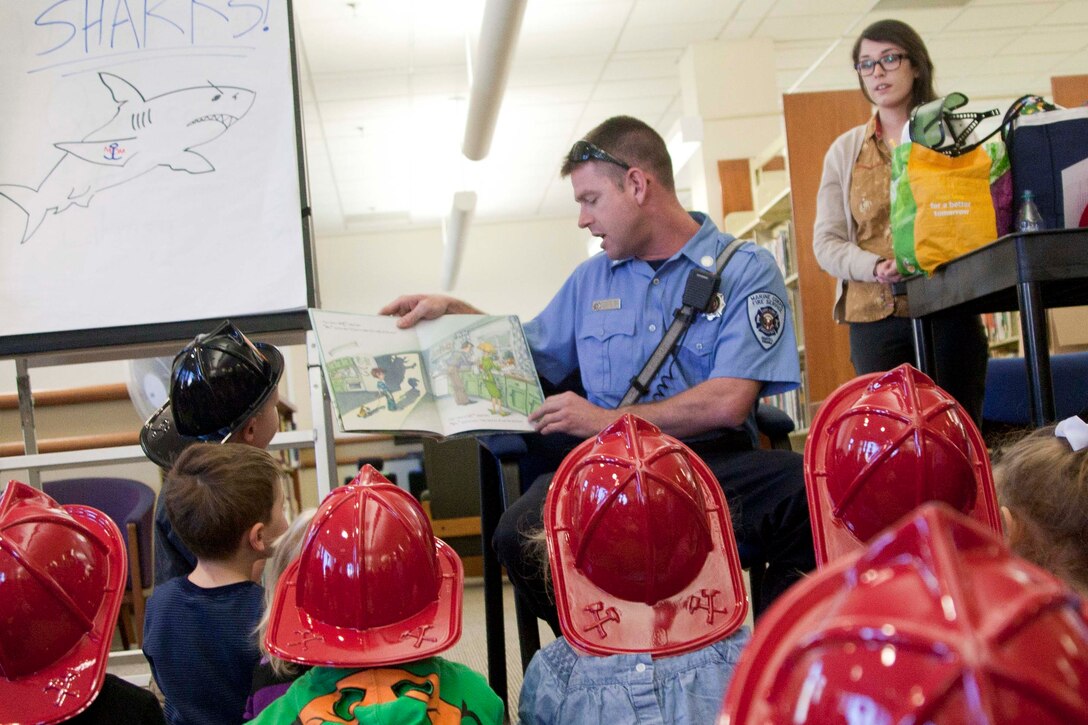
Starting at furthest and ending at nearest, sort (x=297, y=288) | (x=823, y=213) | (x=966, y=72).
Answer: (x=966, y=72) → (x=823, y=213) → (x=297, y=288)

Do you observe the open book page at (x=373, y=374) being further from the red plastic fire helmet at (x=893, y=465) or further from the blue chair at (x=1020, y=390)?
the blue chair at (x=1020, y=390)

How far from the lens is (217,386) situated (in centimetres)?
199

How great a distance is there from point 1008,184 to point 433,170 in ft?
24.0

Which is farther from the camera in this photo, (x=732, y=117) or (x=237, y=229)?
(x=732, y=117)

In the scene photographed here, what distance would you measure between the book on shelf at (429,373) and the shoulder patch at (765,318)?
17.0 inches

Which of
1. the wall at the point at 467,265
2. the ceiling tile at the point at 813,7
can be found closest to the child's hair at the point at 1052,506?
the ceiling tile at the point at 813,7

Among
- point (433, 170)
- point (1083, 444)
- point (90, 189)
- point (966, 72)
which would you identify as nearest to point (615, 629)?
point (1083, 444)

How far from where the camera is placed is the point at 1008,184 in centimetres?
188

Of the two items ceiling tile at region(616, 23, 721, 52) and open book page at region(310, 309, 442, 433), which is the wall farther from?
open book page at region(310, 309, 442, 433)

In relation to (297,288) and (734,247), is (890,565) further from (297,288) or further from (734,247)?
(297,288)

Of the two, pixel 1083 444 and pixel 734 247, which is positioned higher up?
pixel 734 247

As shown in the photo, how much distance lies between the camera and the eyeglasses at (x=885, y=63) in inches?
94.6

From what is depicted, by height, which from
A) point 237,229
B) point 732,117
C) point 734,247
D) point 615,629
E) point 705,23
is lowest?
point 615,629

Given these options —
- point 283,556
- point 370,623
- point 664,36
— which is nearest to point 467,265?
point 664,36
